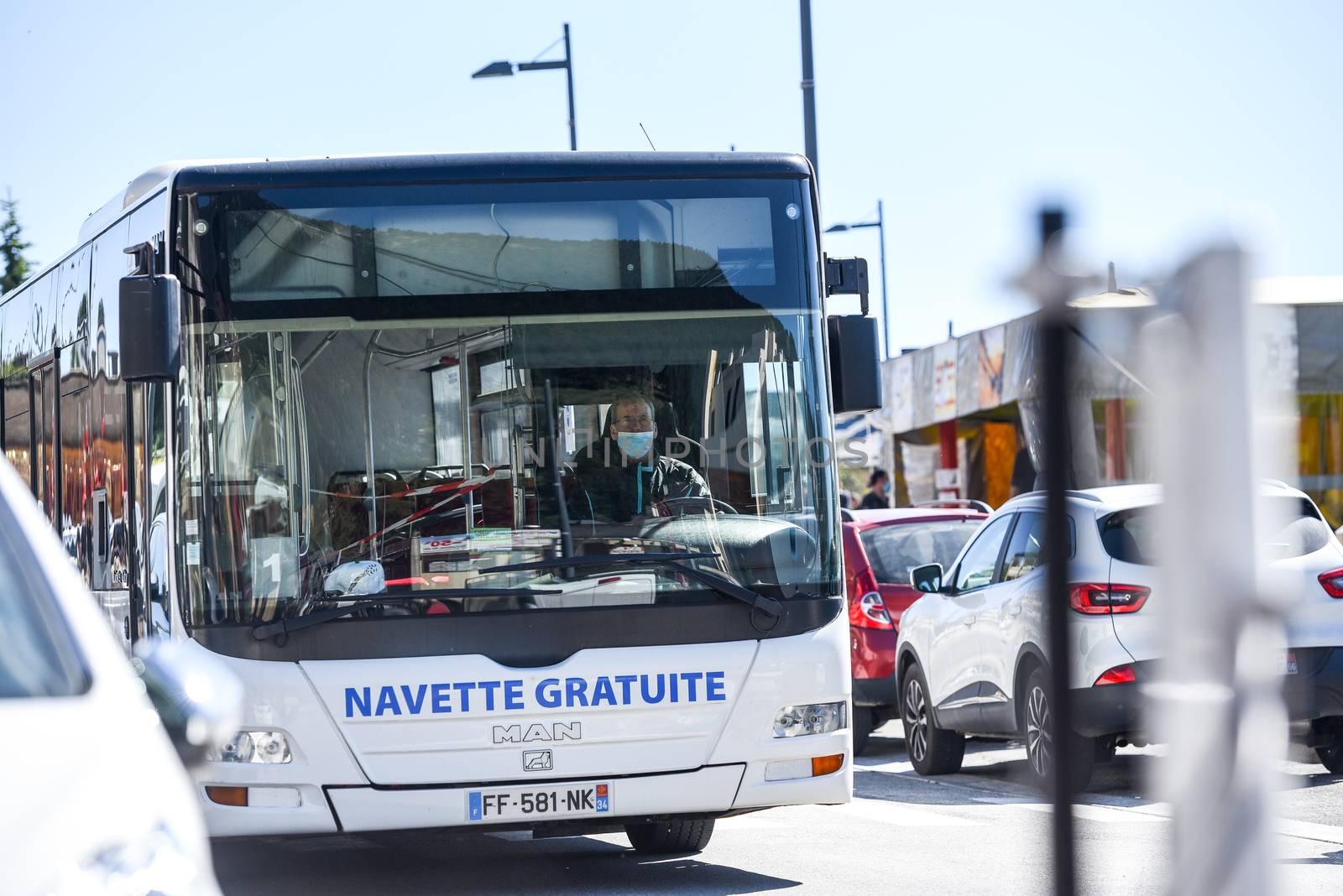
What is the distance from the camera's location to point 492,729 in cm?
756

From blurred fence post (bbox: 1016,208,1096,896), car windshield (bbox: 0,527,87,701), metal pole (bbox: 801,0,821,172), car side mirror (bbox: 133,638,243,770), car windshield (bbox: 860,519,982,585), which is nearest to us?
blurred fence post (bbox: 1016,208,1096,896)

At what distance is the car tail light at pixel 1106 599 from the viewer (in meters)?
10.4

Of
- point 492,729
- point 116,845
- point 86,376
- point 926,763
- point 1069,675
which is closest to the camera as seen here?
point 1069,675

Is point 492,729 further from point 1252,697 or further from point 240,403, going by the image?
point 1252,697

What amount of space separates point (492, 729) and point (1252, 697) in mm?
5818

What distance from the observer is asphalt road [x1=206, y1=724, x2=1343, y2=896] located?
8.25 meters

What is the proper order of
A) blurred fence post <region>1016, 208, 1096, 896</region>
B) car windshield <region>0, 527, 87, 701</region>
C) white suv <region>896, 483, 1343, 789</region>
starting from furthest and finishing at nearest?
white suv <region>896, 483, 1343, 789</region>, car windshield <region>0, 527, 87, 701</region>, blurred fence post <region>1016, 208, 1096, 896</region>

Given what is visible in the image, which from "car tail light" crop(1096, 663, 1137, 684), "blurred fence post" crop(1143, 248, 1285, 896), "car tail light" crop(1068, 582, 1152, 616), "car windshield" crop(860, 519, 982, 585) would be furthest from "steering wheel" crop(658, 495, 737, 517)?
"car windshield" crop(860, 519, 982, 585)

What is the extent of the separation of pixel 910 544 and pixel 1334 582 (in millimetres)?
4458

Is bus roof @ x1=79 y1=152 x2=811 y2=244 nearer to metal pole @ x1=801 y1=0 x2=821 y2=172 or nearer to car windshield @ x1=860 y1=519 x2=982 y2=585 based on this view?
car windshield @ x1=860 y1=519 x2=982 y2=585

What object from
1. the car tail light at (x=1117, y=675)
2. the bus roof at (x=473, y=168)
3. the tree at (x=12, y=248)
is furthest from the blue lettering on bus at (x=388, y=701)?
the tree at (x=12, y=248)

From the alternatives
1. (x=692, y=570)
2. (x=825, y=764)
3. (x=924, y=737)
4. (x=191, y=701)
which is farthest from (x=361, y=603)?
(x=924, y=737)

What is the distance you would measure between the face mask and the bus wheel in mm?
2046

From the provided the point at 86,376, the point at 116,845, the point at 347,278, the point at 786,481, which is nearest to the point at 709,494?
the point at 786,481
